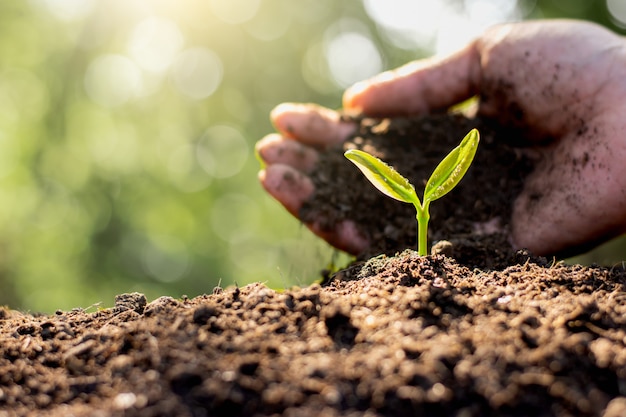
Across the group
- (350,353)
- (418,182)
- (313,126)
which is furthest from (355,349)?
(313,126)

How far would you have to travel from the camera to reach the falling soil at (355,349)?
1.03 m

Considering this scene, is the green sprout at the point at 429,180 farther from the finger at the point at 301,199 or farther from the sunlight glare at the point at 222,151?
the sunlight glare at the point at 222,151

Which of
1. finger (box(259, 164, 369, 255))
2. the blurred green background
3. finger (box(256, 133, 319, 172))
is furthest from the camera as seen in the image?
the blurred green background

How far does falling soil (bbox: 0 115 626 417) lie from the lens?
3.38 feet

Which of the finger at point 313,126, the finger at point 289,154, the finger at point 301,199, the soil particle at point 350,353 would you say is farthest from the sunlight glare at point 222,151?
the soil particle at point 350,353

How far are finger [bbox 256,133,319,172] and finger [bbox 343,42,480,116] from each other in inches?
19.4

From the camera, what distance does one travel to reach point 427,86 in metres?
3.09

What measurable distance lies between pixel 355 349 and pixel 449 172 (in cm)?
76

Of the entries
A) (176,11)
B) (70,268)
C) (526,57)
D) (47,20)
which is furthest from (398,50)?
(526,57)

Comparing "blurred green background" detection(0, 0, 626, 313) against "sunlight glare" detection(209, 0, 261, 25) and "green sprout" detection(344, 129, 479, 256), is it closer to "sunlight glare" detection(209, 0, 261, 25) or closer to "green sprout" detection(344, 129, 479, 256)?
"sunlight glare" detection(209, 0, 261, 25)

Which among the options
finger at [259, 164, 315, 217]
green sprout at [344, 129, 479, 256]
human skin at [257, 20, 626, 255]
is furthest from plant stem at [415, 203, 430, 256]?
finger at [259, 164, 315, 217]

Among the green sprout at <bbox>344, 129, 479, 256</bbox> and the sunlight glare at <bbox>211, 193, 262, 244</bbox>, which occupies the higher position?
the sunlight glare at <bbox>211, 193, 262, 244</bbox>

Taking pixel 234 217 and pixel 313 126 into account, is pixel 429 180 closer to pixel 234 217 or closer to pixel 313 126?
pixel 313 126

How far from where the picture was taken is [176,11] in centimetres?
1739
